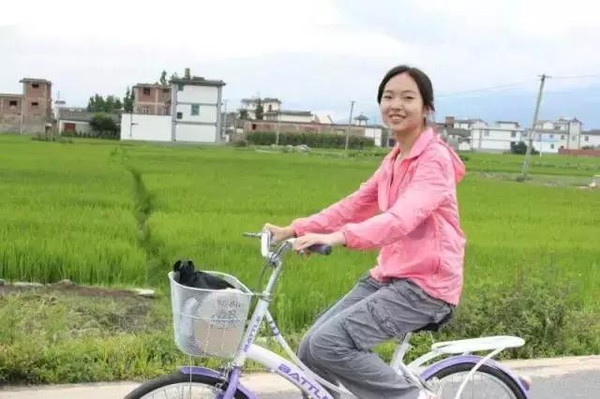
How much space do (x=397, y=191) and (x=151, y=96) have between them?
71259mm

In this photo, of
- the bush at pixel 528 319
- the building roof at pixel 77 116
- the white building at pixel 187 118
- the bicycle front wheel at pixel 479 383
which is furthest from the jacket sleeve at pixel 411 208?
the building roof at pixel 77 116

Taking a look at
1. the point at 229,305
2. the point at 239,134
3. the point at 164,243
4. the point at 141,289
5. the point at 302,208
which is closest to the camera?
the point at 229,305

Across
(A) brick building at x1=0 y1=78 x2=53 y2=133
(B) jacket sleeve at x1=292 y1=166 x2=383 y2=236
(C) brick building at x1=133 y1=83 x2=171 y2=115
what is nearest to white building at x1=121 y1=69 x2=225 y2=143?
(C) brick building at x1=133 y1=83 x2=171 y2=115

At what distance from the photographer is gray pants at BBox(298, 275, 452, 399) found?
2.62 meters

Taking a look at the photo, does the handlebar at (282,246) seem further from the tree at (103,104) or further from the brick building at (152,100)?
the tree at (103,104)

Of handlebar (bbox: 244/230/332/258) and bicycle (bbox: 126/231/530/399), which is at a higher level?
handlebar (bbox: 244/230/332/258)

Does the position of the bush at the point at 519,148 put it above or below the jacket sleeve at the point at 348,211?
below

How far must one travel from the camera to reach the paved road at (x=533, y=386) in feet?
11.7

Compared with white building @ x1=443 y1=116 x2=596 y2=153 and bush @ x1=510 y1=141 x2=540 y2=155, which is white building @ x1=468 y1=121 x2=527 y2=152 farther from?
bush @ x1=510 y1=141 x2=540 y2=155

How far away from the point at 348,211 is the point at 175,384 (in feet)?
3.20

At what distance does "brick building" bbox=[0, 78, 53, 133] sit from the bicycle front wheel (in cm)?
7061

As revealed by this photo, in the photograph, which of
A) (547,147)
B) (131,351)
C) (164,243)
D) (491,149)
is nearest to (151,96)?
(491,149)

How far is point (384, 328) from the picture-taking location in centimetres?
268

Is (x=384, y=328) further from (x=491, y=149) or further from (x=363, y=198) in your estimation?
(x=491, y=149)
